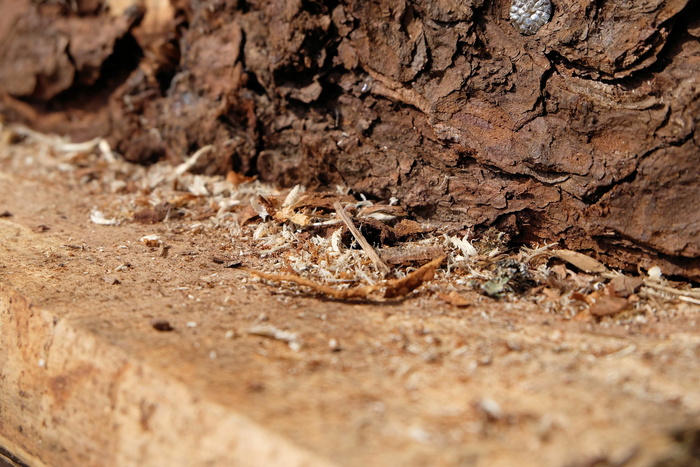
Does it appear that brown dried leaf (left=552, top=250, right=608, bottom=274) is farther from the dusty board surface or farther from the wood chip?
the wood chip

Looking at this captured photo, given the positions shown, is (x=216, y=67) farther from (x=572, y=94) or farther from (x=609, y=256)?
(x=609, y=256)

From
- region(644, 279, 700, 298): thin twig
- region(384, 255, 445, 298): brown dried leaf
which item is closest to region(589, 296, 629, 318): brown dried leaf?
region(644, 279, 700, 298): thin twig

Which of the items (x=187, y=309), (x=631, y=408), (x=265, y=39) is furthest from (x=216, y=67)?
(x=631, y=408)

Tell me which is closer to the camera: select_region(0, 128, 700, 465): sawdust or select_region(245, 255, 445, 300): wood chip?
select_region(0, 128, 700, 465): sawdust

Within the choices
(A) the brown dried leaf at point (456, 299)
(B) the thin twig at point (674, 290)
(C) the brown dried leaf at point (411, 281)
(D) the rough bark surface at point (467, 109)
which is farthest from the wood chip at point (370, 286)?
(B) the thin twig at point (674, 290)

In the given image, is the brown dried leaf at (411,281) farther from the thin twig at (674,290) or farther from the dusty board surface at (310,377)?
the thin twig at (674,290)

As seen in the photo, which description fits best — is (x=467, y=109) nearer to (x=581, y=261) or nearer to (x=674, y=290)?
(x=581, y=261)

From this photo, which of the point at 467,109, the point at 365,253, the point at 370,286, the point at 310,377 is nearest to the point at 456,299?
the point at 370,286
